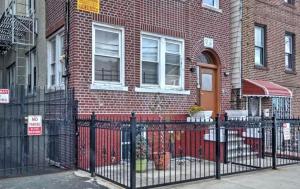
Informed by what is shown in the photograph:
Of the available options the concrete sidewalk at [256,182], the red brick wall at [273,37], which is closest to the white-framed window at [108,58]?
the concrete sidewalk at [256,182]

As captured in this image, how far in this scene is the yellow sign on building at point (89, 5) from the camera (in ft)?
33.6

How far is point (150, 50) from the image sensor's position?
11891 mm

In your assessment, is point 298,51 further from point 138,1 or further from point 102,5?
point 102,5

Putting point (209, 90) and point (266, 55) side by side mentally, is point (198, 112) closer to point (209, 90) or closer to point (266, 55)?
point (209, 90)

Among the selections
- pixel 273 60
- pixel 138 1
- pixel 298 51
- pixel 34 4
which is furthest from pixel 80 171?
pixel 298 51

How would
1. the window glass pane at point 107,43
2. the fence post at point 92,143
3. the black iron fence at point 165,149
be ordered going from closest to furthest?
the black iron fence at point 165,149
the fence post at point 92,143
the window glass pane at point 107,43

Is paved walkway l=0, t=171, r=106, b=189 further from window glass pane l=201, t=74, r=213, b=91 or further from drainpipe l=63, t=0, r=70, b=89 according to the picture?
window glass pane l=201, t=74, r=213, b=91

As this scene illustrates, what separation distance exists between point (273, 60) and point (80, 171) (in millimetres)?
9835

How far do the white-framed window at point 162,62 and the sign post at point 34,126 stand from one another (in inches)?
139

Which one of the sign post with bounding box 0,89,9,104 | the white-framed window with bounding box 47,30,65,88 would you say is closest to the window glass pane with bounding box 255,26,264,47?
the white-framed window with bounding box 47,30,65,88

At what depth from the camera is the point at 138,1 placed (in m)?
11.5

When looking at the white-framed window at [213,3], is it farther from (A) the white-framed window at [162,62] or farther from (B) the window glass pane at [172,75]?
(B) the window glass pane at [172,75]

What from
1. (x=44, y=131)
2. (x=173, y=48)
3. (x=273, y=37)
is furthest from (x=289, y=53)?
(x=44, y=131)

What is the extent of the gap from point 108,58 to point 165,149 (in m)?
3.03
